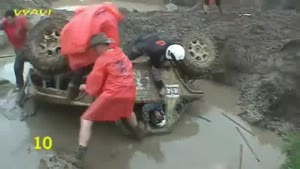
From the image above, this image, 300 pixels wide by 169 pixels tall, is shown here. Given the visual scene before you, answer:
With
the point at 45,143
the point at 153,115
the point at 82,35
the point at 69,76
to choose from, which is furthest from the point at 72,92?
the point at 153,115

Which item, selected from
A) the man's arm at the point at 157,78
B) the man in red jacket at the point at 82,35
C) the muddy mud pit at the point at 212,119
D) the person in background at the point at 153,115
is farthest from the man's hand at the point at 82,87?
the man's arm at the point at 157,78

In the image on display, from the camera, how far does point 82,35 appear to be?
639 cm

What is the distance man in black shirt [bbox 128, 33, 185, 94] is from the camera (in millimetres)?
7320

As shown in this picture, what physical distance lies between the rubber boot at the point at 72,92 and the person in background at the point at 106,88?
584 millimetres

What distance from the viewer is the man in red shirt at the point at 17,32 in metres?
7.71

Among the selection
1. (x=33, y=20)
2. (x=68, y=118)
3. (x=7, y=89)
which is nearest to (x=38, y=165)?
(x=68, y=118)

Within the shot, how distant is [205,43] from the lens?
26.8ft

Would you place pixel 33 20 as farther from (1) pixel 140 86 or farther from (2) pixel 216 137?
(2) pixel 216 137

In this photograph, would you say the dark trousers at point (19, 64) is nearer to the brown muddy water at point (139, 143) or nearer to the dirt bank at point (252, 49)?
the brown muddy water at point (139, 143)

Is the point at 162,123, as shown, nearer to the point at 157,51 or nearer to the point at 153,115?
the point at 153,115

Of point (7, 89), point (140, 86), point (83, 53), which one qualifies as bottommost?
point (7, 89)

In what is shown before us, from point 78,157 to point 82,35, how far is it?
4.45 ft

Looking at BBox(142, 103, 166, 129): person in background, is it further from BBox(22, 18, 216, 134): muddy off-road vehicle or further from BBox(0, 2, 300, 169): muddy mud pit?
BBox(0, 2, 300, 169): muddy mud pit

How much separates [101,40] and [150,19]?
471 cm
